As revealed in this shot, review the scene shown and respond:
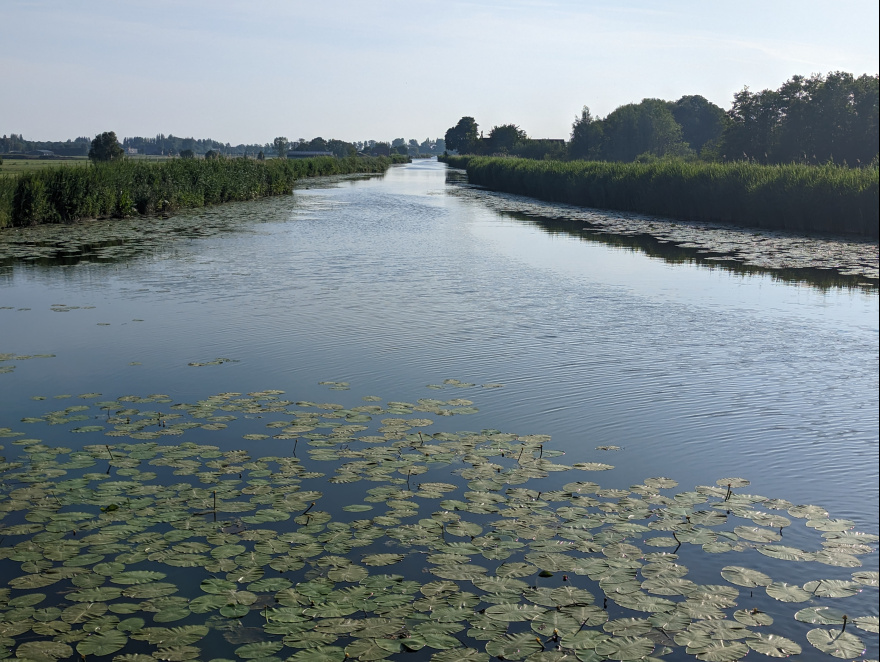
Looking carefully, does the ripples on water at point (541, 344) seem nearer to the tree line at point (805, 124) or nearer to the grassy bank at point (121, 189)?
the grassy bank at point (121, 189)

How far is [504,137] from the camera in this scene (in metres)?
137

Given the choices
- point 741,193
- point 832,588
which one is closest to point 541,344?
point 832,588

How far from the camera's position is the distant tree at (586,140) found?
9169cm

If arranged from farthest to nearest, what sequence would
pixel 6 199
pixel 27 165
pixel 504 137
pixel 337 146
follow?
pixel 337 146 < pixel 504 137 < pixel 27 165 < pixel 6 199

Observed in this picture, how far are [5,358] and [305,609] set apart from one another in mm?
6792

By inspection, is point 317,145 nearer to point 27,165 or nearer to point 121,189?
point 27,165

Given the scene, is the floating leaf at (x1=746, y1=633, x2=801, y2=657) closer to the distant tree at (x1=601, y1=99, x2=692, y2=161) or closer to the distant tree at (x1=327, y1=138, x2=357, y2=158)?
the distant tree at (x1=601, y1=99, x2=692, y2=161)

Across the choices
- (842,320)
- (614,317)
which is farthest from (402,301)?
(842,320)

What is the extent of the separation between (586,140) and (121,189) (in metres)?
74.2

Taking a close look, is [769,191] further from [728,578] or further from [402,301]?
[728,578]

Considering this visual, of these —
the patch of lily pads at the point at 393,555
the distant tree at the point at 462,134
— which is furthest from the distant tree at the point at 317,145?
the patch of lily pads at the point at 393,555

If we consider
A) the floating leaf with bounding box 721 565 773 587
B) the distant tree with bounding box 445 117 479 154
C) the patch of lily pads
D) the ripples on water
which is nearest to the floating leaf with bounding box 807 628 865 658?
the patch of lily pads

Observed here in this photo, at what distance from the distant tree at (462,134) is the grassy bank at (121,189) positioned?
125 meters

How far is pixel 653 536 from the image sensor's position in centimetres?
488
